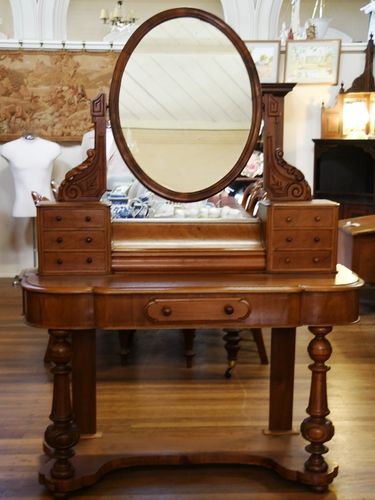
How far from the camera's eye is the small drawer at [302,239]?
2455 millimetres

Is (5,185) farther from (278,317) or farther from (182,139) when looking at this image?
(278,317)

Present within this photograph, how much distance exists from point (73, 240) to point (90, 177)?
0.77 feet

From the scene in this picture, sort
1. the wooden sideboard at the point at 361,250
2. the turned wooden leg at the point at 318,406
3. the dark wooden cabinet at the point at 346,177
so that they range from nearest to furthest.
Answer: the turned wooden leg at the point at 318,406, the wooden sideboard at the point at 361,250, the dark wooden cabinet at the point at 346,177

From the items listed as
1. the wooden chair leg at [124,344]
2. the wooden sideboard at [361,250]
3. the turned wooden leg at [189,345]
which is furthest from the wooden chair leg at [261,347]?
the wooden sideboard at [361,250]

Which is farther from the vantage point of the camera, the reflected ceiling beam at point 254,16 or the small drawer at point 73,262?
→ the reflected ceiling beam at point 254,16

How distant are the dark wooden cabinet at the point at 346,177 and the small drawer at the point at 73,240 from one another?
459 centimetres

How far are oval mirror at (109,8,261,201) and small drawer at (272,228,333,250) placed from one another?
0.30 meters

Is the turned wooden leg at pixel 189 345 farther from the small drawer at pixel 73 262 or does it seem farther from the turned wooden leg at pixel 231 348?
the small drawer at pixel 73 262

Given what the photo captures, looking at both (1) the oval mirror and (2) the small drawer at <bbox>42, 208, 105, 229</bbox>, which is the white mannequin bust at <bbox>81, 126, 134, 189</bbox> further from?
(2) the small drawer at <bbox>42, 208, 105, 229</bbox>

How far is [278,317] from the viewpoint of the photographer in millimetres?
2318

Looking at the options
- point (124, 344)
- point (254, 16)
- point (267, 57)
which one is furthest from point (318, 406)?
point (254, 16)

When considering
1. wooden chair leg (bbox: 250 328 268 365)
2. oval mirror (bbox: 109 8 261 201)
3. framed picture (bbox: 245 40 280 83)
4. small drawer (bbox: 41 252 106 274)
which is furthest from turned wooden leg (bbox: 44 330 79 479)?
framed picture (bbox: 245 40 280 83)

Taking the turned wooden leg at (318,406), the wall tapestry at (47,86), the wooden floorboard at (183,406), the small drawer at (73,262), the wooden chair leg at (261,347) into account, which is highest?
the wall tapestry at (47,86)

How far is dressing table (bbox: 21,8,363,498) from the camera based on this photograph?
2.29m
